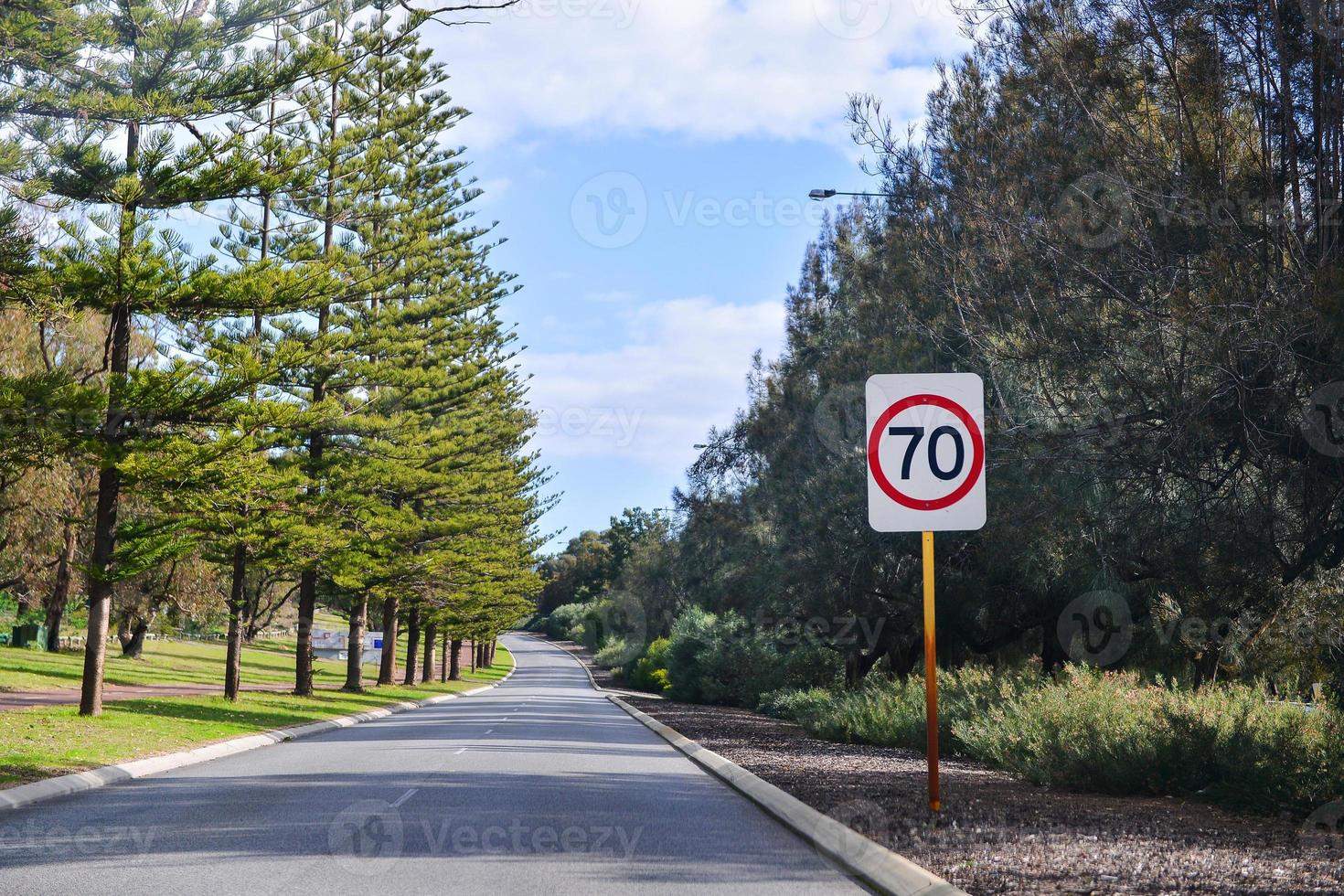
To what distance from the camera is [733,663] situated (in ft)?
132

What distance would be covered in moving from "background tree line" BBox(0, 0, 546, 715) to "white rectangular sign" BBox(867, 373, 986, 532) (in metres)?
4.53

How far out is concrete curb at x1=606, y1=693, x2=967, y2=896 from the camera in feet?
24.2

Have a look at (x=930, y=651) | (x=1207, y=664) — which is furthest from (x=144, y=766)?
(x=1207, y=664)

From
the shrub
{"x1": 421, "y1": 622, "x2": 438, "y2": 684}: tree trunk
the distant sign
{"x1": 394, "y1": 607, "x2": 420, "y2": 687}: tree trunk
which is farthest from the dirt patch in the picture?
the distant sign

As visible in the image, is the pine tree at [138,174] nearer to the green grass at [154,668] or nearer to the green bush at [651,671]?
the green grass at [154,668]

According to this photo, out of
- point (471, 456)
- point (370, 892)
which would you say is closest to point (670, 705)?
point (471, 456)

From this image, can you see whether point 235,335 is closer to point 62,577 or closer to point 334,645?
point 62,577

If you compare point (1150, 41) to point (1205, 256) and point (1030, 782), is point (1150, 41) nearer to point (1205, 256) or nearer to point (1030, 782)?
point (1205, 256)

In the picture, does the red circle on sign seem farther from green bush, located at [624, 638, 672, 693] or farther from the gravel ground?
green bush, located at [624, 638, 672, 693]

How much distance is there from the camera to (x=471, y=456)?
159 feet

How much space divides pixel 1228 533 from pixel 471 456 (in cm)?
3826

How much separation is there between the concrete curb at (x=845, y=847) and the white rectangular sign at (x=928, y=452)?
7.67 ft

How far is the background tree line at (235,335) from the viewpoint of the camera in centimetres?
2023

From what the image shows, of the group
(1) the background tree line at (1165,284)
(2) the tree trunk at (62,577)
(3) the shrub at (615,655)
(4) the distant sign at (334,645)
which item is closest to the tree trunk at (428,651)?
(3) the shrub at (615,655)
